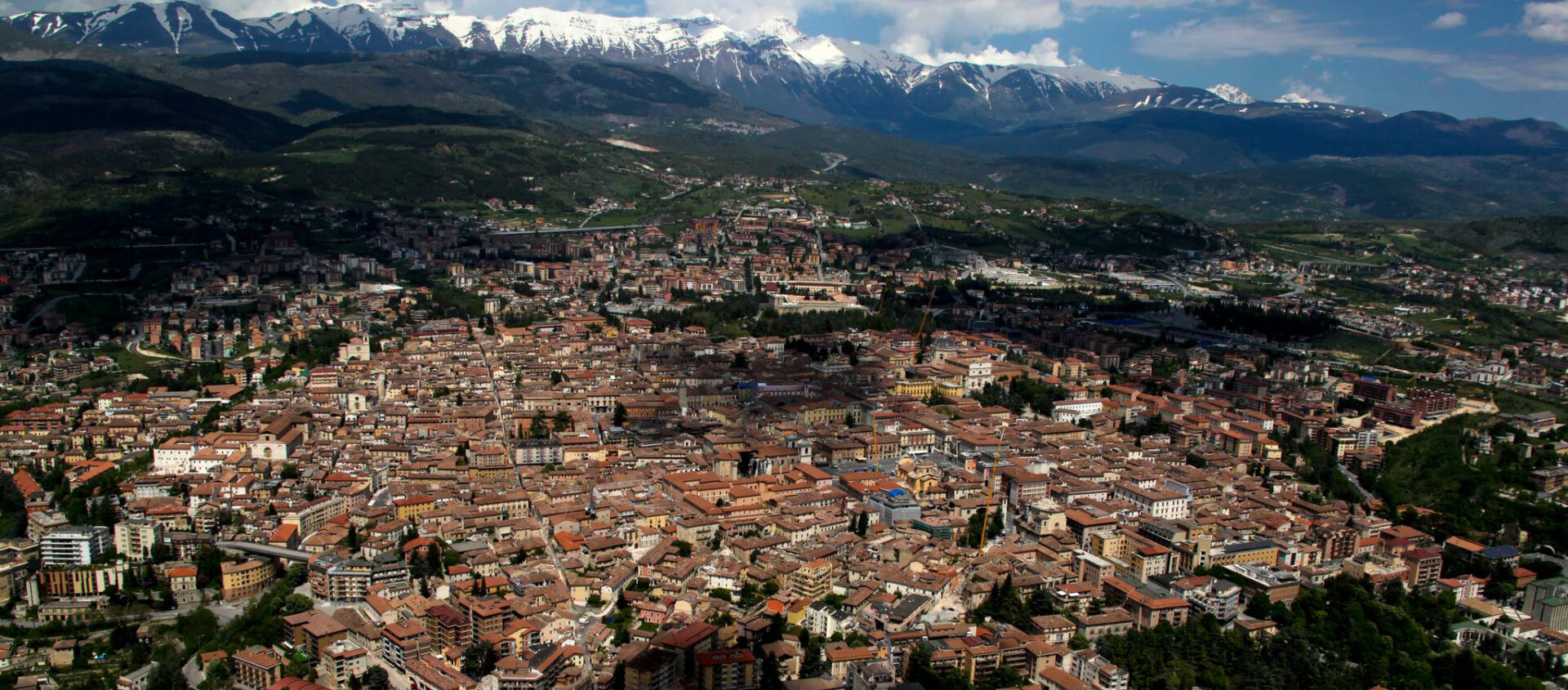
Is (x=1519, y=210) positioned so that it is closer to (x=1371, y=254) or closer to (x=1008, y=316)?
(x=1371, y=254)

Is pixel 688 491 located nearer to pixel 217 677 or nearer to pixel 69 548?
pixel 217 677

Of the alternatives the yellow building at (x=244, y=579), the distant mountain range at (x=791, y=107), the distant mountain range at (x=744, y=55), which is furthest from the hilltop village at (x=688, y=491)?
the distant mountain range at (x=744, y=55)

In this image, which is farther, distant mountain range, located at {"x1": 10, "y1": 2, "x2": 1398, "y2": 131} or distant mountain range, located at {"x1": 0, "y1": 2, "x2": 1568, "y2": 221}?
distant mountain range, located at {"x1": 10, "y1": 2, "x2": 1398, "y2": 131}

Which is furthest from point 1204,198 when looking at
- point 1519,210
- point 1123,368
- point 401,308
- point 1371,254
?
point 401,308

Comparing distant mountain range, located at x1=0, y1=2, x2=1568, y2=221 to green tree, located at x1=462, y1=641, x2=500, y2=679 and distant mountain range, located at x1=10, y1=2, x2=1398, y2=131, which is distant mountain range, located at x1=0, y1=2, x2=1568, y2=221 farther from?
green tree, located at x1=462, y1=641, x2=500, y2=679

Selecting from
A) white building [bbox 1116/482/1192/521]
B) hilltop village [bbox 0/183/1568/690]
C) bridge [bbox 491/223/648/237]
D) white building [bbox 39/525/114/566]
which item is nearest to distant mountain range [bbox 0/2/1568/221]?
bridge [bbox 491/223/648/237]
